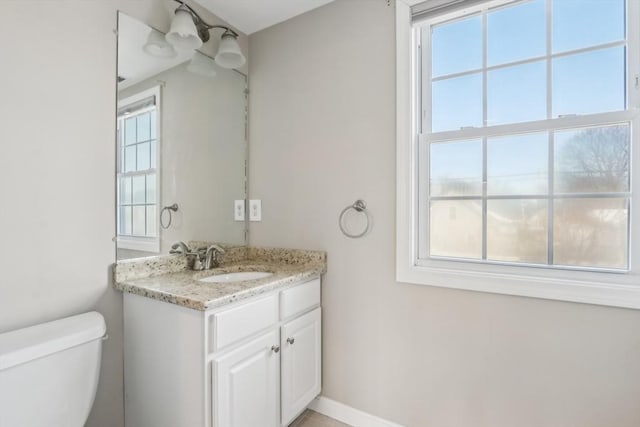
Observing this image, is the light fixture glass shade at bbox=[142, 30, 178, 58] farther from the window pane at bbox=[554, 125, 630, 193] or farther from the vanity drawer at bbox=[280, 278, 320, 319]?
the window pane at bbox=[554, 125, 630, 193]

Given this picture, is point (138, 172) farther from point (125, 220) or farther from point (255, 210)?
point (255, 210)

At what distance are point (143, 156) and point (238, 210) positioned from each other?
0.67 m

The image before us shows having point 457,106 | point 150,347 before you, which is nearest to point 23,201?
point 150,347

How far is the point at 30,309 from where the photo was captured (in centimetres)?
115

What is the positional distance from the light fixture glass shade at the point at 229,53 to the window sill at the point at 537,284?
1504mm

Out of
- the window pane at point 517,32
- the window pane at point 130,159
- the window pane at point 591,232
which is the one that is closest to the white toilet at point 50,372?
the window pane at point 130,159

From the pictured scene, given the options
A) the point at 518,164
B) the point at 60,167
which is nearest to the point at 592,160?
the point at 518,164

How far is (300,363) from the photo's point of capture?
1.63m

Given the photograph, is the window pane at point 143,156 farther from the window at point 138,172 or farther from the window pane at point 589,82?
the window pane at point 589,82

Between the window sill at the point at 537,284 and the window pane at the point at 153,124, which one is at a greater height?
the window pane at the point at 153,124

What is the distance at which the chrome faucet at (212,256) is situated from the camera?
69.2 inches

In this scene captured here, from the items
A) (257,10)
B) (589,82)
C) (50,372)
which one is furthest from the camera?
(257,10)

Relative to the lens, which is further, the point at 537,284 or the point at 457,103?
the point at 457,103

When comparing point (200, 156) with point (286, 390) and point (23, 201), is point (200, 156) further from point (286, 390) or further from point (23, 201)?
point (286, 390)
